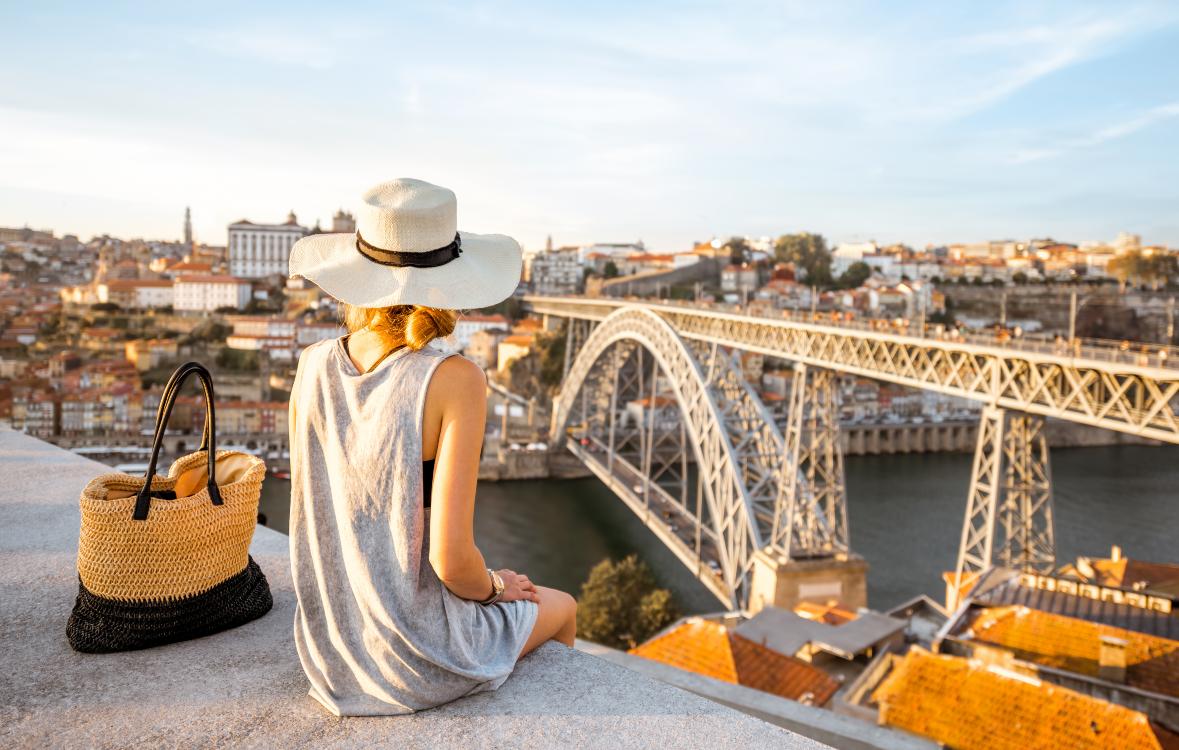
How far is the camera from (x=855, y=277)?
170ft

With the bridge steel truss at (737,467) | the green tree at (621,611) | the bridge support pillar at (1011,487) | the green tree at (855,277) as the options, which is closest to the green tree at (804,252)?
the green tree at (855,277)

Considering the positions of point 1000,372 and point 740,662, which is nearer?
point 740,662

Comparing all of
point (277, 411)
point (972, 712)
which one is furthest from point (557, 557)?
point (277, 411)

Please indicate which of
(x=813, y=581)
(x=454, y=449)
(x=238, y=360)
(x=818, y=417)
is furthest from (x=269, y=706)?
(x=238, y=360)

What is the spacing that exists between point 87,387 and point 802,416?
93.7ft

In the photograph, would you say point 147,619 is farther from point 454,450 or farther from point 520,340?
point 520,340

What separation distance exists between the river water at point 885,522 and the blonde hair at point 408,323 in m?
14.5

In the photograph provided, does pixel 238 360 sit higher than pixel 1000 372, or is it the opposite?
pixel 1000 372

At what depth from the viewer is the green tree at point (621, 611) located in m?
13.3

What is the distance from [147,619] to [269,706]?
31 centimetres

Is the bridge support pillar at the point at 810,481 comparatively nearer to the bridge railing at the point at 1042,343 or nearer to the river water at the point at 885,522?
the bridge railing at the point at 1042,343

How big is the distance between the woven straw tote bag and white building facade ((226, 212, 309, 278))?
56997mm

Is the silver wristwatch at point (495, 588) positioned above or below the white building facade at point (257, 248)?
below

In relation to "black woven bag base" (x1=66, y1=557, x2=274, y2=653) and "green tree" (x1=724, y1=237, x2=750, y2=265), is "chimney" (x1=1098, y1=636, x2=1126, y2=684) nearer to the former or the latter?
"black woven bag base" (x1=66, y1=557, x2=274, y2=653)
